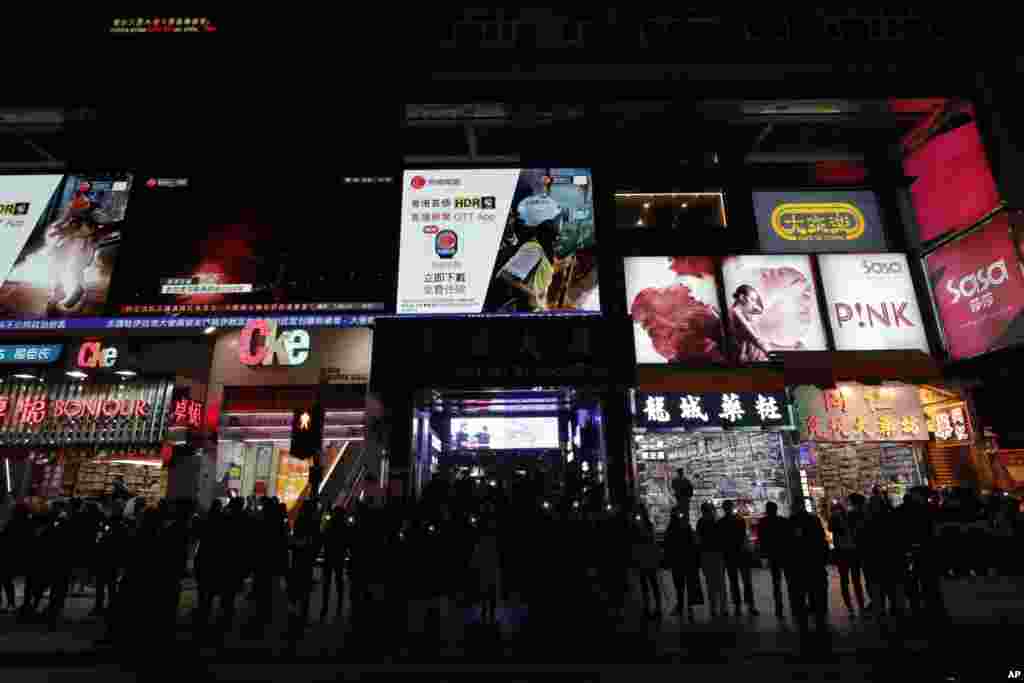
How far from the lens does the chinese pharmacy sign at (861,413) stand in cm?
1473

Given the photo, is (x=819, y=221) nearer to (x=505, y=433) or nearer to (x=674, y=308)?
(x=674, y=308)

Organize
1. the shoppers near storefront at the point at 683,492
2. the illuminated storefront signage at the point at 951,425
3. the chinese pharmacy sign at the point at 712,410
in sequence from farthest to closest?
the illuminated storefront signage at the point at 951,425 → the chinese pharmacy sign at the point at 712,410 → the shoppers near storefront at the point at 683,492

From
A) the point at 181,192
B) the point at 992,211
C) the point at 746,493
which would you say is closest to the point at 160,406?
the point at 181,192

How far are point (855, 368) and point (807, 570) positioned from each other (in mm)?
8103

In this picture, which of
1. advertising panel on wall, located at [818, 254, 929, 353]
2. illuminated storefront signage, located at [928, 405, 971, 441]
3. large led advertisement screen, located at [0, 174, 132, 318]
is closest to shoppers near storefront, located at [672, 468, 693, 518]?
advertising panel on wall, located at [818, 254, 929, 353]

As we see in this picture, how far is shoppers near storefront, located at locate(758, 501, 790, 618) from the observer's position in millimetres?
8758

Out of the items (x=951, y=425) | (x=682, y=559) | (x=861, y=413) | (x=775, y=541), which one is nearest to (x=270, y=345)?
(x=682, y=559)

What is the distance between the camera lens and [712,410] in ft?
47.4

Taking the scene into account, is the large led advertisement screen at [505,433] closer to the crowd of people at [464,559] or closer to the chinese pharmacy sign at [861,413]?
the crowd of people at [464,559]

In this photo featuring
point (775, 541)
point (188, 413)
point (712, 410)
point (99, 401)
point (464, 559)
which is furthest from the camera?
point (99, 401)

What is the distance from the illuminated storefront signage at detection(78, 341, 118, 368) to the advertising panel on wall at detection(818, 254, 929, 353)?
21.2 m

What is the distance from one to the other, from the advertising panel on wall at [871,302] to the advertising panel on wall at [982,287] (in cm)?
70

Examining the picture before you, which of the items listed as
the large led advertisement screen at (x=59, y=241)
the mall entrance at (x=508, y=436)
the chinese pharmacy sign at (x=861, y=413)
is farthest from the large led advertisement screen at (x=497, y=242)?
the large led advertisement screen at (x=59, y=241)

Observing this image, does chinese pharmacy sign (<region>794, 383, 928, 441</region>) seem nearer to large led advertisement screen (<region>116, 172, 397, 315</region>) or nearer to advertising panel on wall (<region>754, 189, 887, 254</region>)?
advertising panel on wall (<region>754, 189, 887, 254</region>)
